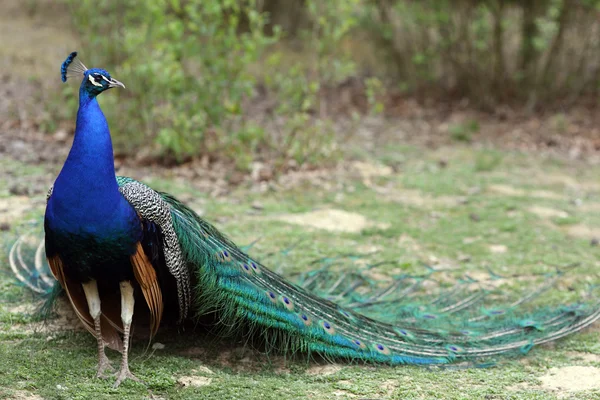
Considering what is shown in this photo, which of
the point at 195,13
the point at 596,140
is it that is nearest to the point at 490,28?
the point at 596,140

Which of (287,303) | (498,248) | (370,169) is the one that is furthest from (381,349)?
(370,169)

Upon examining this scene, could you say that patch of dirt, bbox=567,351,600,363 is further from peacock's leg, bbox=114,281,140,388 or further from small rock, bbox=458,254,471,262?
peacock's leg, bbox=114,281,140,388

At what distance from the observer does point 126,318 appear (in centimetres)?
355

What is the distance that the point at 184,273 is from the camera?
360 cm

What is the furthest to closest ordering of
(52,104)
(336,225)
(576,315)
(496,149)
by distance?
(496,149), (52,104), (336,225), (576,315)

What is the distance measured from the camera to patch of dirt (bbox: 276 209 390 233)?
614 cm

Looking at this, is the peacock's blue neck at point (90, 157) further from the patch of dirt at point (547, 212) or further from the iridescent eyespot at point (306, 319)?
the patch of dirt at point (547, 212)

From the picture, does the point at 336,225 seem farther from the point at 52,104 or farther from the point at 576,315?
the point at 52,104

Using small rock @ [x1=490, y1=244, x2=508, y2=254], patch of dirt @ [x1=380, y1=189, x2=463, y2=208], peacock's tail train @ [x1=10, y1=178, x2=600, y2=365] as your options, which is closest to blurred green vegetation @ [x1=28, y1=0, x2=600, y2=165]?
patch of dirt @ [x1=380, y1=189, x2=463, y2=208]

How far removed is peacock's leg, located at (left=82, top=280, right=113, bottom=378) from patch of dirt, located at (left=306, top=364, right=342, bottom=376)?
3.11 feet

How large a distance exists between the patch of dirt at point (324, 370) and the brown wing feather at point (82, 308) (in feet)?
3.08

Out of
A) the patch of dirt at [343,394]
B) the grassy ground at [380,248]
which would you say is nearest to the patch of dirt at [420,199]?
the grassy ground at [380,248]

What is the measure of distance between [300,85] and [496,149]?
2.63m

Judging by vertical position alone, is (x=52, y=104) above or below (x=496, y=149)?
above
